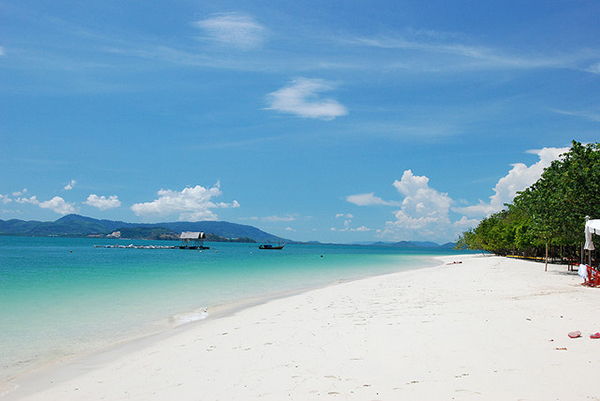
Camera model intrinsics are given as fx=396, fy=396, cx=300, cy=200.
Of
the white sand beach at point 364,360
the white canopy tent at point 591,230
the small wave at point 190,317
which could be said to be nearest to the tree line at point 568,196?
the white canopy tent at point 591,230

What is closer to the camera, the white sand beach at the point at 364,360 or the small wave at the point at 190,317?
the white sand beach at the point at 364,360

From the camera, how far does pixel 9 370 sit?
7539 millimetres

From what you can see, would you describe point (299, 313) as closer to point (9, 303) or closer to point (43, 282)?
point (9, 303)

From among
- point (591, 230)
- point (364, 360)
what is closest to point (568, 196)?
point (591, 230)

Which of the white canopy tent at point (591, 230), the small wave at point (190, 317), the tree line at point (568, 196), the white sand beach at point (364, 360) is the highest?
the tree line at point (568, 196)

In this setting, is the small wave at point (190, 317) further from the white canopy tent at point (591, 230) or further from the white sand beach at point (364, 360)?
the white canopy tent at point (591, 230)

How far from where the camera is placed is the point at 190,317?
1291 centimetres

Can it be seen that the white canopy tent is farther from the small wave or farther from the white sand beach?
the small wave

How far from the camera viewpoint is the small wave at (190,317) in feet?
40.2

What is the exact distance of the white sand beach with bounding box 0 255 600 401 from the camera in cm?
500

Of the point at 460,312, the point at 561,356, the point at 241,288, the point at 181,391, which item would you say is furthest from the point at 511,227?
the point at 181,391

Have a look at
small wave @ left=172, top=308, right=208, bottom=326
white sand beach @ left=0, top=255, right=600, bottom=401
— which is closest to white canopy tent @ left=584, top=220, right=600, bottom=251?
white sand beach @ left=0, top=255, right=600, bottom=401

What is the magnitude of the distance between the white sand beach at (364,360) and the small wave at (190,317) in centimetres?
148

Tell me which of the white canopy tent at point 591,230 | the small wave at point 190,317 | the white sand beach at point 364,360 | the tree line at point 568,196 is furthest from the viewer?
the tree line at point 568,196
